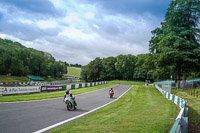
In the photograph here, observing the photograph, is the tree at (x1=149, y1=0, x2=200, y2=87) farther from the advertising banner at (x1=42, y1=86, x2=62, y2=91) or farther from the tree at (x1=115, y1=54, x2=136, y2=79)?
the tree at (x1=115, y1=54, x2=136, y2=79)

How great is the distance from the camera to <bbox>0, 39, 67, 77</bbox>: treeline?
298ft

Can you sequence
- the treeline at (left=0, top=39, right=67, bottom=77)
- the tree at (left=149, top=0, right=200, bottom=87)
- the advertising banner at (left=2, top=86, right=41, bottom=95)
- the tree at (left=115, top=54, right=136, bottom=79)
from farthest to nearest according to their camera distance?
1. the tree at (left=115, top=54, right=136, bottom=79)
2. the treeline at (left=0, top=39, right=67, bottom=77)
3. the tree at (left=149, top=0, right=200, bottom=87)
4. the advertising banner at (left=2, top=86, right=41, bottom=95)

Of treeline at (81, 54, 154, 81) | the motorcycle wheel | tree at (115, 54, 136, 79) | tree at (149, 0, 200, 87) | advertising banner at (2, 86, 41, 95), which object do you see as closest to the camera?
the motorcycle wheel

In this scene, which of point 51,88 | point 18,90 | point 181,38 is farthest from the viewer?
point 51,88

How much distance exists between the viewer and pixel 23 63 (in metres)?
109

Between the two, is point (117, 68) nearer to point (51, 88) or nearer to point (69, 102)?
point (51, 88)

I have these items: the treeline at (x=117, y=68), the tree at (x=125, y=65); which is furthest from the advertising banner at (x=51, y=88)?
the tree at (x=125, y=65)

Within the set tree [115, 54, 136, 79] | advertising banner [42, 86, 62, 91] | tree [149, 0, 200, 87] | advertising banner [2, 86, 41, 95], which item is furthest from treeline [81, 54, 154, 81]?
advertising banner [2, 86, 41, 95]

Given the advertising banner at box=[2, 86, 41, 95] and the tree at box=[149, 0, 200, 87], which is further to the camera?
the tree at box=[149, 0, 200, 87]

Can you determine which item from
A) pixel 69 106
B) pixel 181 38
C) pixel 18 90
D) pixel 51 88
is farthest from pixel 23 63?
pixel 69 106

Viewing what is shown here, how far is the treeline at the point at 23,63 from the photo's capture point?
3580 inches

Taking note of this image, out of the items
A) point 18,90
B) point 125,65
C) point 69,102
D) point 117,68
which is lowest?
point 18,90

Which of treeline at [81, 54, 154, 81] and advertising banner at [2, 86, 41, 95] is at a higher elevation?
treeline at [81, 54, 154, 81]

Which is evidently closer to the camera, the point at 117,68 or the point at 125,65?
the point at 125,65
